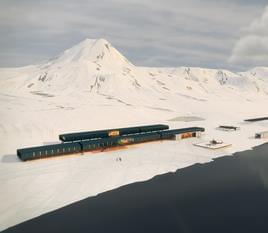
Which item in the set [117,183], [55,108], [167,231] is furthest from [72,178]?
[55,108]

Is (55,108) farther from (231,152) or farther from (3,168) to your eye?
(231,152)

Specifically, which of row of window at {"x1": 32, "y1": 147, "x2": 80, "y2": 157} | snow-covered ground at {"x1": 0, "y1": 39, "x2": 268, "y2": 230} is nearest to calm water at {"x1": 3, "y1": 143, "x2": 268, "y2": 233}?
snow-covered ground at {"x1": 0, "y1": 39, "x2": 268, "y2": 230}

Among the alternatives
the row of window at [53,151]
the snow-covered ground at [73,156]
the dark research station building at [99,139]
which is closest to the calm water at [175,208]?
the snow-covered ground at [73,156]

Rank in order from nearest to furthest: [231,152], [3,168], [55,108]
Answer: [3,168], [231,152], [55,108]

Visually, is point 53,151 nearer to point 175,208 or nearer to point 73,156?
point 73,156

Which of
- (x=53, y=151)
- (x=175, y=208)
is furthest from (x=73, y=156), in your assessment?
(x=175, y=208)

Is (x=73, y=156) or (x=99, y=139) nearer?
(x=73, y=156)
